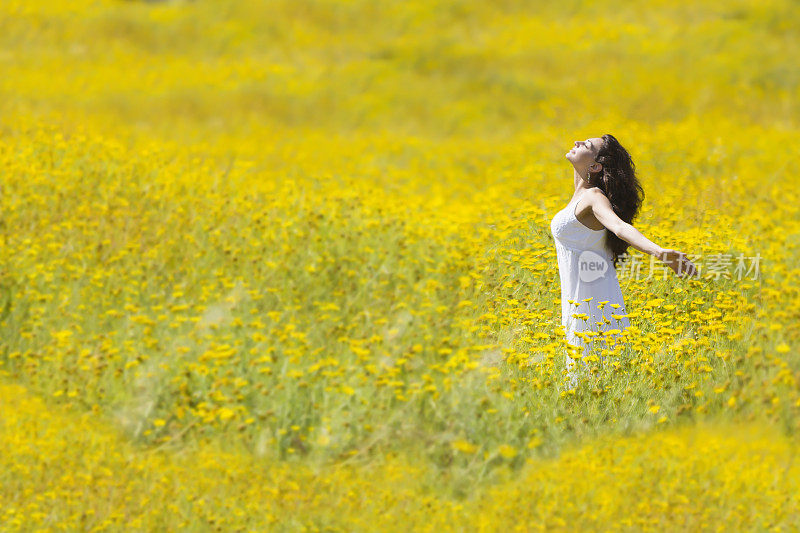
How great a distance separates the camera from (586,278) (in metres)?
4.89

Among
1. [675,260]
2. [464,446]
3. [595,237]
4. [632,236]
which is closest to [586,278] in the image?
[595,237]

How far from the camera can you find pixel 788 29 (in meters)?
19.9

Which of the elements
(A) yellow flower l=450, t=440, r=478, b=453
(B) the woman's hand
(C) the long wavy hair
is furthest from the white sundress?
(A) yellow flower l=450, t=440, r=478, b=453

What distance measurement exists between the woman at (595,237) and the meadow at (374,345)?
0.56 feet

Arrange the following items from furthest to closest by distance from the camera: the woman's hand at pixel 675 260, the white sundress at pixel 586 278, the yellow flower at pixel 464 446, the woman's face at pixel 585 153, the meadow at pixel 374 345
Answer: the yellow flower at pixel 464 446 < the meadow at pixel 374 345 < the white sundress at pixel 586 278 < the woman's face at pixel 585 153 < the woman's hand at pixel 675 260

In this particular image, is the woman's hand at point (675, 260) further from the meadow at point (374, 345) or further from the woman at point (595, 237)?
the meadow at point (374, 345)

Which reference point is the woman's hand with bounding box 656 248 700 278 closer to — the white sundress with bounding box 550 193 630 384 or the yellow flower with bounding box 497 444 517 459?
the white sundress with bounding box 550 193 630 384

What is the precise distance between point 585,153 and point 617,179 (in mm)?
213

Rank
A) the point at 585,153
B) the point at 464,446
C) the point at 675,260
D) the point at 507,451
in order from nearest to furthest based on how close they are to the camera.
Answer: the point at 675,260 < the point at 585,153 < the point at 507,451 < the point at 464,446

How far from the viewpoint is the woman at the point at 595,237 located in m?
4.69

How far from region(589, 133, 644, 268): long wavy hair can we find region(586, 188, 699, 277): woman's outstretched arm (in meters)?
0.06

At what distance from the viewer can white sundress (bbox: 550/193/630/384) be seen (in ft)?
15.8

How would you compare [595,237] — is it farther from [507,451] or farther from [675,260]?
[507,451]

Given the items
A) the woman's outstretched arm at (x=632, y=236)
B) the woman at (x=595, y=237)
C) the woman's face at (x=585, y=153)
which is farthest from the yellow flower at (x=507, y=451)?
the woman's face at (x=585, y=153)
